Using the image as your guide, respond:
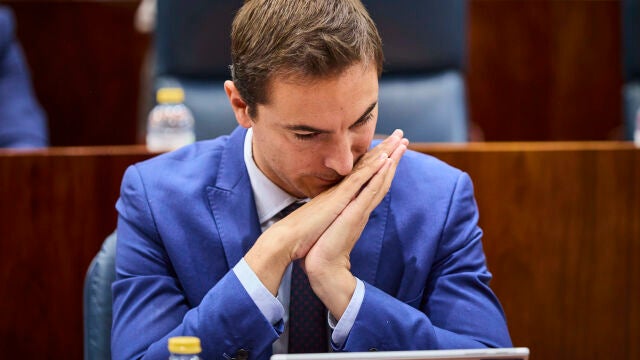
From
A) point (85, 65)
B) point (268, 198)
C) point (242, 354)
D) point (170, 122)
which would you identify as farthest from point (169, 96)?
point (242, 354)

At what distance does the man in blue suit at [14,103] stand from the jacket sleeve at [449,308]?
1.52 meters

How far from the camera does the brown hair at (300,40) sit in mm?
1208

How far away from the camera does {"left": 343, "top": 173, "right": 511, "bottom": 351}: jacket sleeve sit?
4.13 ft

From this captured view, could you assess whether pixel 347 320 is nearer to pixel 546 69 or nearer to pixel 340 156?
pixel 340 156

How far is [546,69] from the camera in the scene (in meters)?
3.01

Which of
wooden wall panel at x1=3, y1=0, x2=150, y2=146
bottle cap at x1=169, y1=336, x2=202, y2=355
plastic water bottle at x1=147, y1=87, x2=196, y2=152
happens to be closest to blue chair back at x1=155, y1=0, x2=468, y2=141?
plastic water bottle at x1=147, y1=87, x2=196, y2=152

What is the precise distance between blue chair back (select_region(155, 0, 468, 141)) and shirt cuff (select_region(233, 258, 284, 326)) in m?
1.05

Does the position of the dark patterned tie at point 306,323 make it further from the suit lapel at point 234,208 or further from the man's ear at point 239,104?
the man's ear at point 239,104

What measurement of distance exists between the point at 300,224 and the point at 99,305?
349 millimetres

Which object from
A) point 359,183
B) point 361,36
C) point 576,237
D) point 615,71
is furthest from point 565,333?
point 615,71

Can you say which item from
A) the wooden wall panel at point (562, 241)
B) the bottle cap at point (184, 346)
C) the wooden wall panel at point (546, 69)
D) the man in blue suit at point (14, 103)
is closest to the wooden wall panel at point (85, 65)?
the man in blue suit at point (14, 103)

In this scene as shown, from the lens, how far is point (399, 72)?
2371mm

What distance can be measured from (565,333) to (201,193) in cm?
86

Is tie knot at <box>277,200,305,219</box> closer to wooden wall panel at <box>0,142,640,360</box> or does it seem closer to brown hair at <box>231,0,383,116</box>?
brown hair at <box>231,0,383,116</box>
